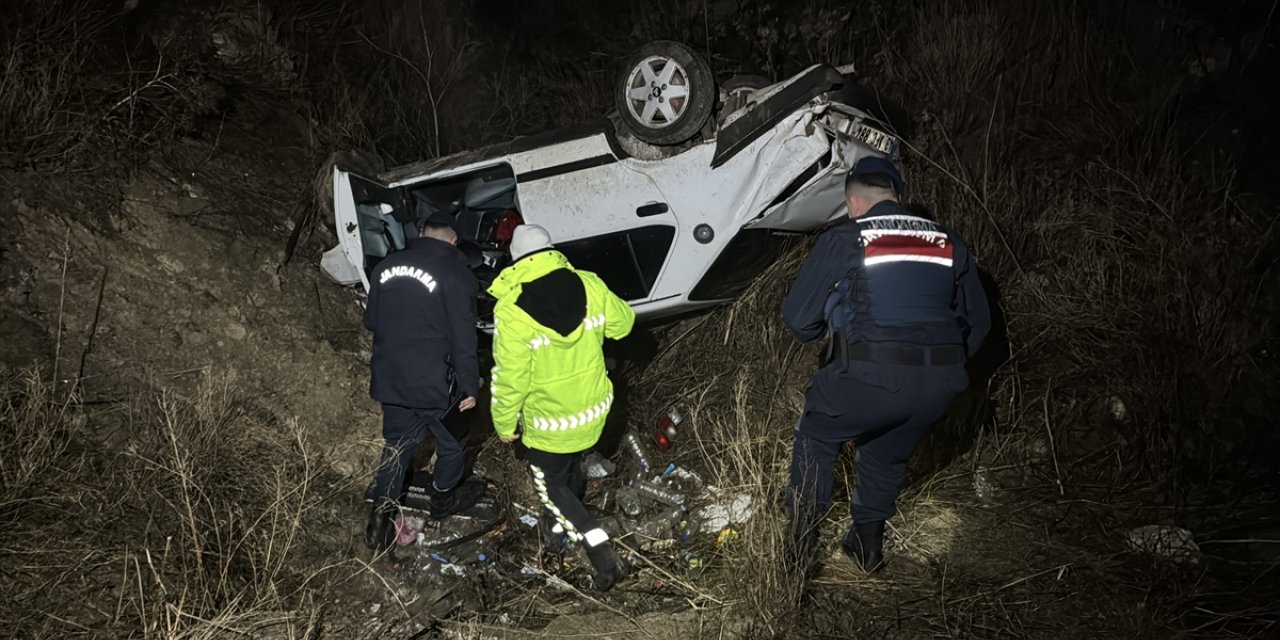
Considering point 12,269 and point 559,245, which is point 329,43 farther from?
point 559,245

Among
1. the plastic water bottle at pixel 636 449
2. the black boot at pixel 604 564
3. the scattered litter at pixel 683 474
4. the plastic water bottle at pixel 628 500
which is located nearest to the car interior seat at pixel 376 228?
the plastic water bottle at pixel 636 449

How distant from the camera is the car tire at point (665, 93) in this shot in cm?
470

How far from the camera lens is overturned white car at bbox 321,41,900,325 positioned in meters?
4.53

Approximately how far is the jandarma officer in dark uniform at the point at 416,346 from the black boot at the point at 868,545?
2.20 m

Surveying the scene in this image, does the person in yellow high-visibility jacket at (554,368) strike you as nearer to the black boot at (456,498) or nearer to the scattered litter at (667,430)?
the black boot at (456,498)

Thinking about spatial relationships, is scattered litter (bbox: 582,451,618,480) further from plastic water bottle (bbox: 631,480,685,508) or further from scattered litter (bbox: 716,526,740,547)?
scattered litter (bbox: 716,526,740,547)

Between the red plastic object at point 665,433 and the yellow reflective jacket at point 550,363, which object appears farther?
the red plastic object at point 665,433

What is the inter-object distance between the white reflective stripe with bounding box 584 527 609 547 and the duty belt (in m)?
1.57

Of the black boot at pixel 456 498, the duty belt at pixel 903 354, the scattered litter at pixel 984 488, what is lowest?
the scattered litter at pixel 984 488

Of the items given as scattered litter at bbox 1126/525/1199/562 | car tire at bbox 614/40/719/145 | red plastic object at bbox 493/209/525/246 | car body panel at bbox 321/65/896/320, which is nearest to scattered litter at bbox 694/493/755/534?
car body panel at bbox 321/65/896/320

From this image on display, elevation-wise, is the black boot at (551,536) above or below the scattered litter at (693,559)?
above

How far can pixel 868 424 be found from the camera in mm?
3467

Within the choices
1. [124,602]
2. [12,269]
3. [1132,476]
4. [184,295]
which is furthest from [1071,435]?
[12,269]

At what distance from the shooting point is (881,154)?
4.69m
